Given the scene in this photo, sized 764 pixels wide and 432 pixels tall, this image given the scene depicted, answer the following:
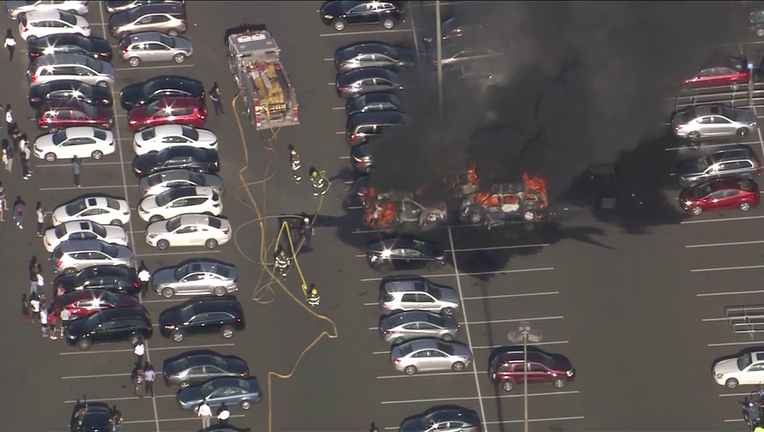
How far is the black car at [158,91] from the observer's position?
62.2 m

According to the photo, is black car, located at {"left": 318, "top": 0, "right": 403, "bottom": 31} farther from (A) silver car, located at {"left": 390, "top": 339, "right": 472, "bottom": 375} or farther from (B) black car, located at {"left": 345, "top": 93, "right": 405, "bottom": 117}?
(A) silver car, located at {"left": 390, "top": 339, "right": 472, "bottom": 375}

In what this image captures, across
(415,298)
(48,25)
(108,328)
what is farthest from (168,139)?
(415,298)

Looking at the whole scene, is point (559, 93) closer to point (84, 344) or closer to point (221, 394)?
point (221, 394)

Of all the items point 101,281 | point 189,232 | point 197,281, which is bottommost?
point 197,281

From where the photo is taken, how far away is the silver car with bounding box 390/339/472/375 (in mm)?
52312

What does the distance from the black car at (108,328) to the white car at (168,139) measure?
903 centimetres

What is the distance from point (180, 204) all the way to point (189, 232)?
1549 millimetres

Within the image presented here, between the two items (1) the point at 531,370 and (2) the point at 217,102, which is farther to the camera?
(2) the point at 217,102

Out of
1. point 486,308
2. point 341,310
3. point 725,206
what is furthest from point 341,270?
point 725,206

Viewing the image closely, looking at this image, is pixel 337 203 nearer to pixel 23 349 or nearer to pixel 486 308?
pixel 486 308

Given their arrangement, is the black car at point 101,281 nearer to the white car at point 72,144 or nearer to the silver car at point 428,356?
the white car at point 72,144

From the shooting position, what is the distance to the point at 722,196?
5772 cm

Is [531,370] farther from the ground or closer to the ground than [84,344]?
closer to the ground

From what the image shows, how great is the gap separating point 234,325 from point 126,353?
161 inches
